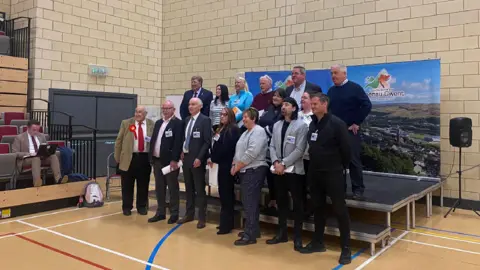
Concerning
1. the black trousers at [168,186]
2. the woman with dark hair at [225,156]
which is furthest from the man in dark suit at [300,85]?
the black trousers at [168,186]

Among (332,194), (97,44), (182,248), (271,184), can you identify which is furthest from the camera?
(97,44)

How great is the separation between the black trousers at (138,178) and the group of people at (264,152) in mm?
14

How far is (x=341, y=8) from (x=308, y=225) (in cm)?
462

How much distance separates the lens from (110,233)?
4.76m

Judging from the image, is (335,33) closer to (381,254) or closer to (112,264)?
(381,254)

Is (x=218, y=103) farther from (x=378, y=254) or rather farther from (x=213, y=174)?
(x=378, y=254)

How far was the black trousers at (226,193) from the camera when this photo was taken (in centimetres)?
459

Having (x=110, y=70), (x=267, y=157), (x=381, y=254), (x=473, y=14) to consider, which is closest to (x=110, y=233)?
(x=267, y=157)

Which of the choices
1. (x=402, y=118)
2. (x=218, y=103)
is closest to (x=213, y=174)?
(x=218, y=103)

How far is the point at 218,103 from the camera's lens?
5.62 metres

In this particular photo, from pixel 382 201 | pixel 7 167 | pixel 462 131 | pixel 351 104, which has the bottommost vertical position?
pixel 382 201

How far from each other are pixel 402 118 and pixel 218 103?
3.14m

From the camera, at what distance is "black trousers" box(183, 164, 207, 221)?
4.87m

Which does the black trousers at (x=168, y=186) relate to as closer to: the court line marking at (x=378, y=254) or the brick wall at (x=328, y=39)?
the court line marking at (x=378, y=254)
